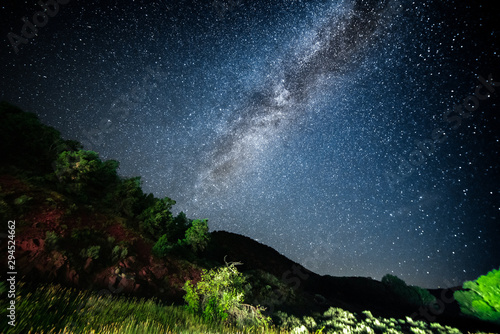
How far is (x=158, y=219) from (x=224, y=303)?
8011 millimetres

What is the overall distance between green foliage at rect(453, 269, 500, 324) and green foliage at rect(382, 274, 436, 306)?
1216cm

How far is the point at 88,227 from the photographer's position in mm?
9914

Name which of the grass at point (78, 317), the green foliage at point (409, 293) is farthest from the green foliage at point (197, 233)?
the green foliage at point (409, 293)

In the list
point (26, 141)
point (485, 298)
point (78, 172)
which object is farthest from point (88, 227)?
point (485, 298)

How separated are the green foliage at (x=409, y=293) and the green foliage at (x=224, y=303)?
3709 cm

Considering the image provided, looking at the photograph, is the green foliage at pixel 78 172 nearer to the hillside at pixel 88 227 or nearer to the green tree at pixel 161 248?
the hillside at pixel 88 227

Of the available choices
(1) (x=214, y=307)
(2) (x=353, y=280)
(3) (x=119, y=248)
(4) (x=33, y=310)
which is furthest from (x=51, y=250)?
(2) (x=353, y=280)

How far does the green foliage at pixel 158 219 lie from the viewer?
13.3 meters

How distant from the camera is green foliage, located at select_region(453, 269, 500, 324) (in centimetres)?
1861

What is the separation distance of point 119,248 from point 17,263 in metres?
3.76

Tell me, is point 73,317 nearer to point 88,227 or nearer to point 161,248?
point 88,227

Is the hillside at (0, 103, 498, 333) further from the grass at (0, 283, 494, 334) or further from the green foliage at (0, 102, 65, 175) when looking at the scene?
the grass at (0, 283, 494, 334)

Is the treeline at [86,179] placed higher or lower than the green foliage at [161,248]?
higher

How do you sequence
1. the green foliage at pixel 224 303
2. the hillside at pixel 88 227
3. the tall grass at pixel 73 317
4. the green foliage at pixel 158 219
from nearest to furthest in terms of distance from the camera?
the tall grass at pixel 73 317 < the hillside at pixel 88 227 < the green foliage at pixel 224 303 < the green foliage at pixel 158 219
